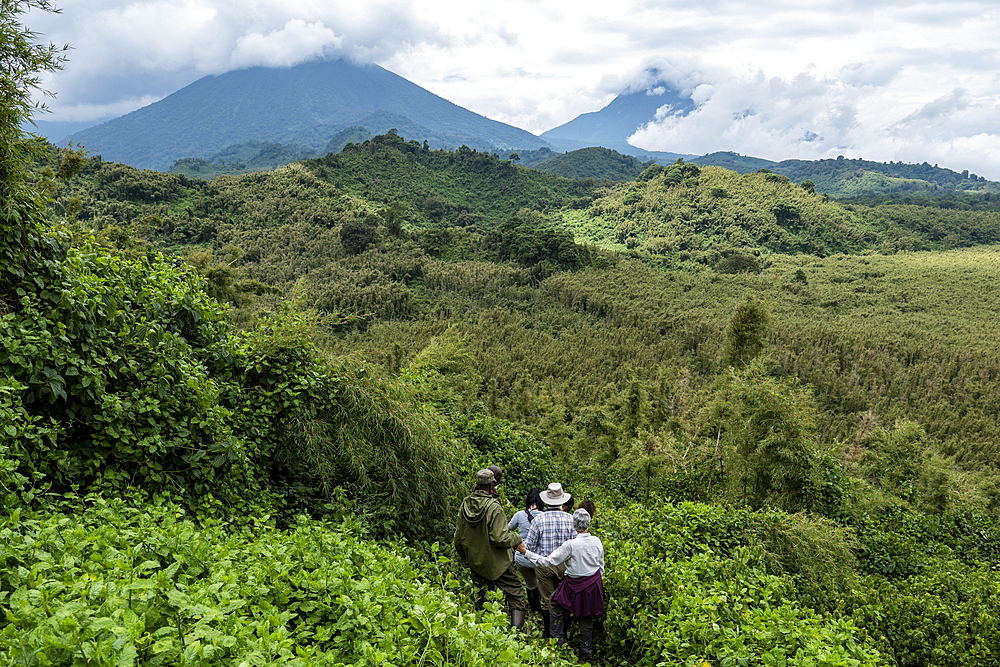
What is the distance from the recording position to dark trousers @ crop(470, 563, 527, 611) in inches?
158

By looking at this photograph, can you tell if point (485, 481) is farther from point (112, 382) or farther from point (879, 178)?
point (879, 178)

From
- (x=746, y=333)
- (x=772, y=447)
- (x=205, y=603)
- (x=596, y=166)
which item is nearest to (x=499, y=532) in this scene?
(x=205, y=603)

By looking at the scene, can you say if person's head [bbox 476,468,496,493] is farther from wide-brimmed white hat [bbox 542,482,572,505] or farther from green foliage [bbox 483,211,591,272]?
green foliage [bbox 483,211,591,272]

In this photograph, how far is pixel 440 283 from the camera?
32406 millimetres

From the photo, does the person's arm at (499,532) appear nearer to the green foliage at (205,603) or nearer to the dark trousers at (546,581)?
the dark trousers at (546,581)

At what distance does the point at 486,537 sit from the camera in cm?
391

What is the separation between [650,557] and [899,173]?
604 feet

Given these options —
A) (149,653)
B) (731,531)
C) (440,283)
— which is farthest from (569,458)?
(440,283)

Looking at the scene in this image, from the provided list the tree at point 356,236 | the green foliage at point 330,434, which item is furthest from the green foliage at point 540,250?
the green foliage at point 330,434

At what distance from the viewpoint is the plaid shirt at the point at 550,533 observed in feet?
13.3

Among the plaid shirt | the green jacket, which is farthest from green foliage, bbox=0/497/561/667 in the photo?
the plaid shirt

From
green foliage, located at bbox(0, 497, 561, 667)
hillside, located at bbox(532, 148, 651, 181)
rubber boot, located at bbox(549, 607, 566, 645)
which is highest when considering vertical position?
hillside, located at bbox(532, 148, 651, 181)

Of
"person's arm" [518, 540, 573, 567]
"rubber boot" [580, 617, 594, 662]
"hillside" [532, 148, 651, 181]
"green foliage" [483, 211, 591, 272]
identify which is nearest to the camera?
"person's arm" [518, 540, 573, 567]

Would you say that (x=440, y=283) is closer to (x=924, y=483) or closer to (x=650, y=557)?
(x=924, y=483)
